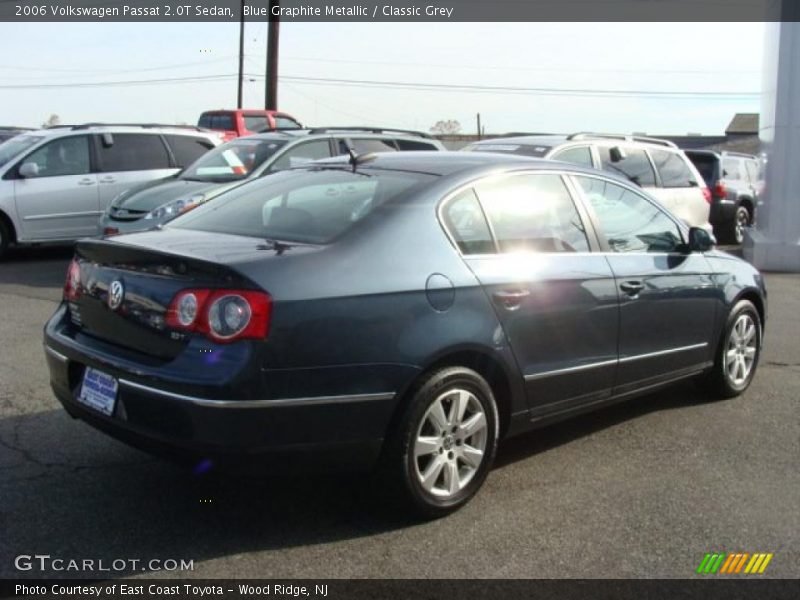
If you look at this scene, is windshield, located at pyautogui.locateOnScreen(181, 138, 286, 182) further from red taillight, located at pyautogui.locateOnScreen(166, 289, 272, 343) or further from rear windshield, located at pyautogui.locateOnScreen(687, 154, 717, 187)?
rear windshield, located at pyautogui.locateOnScreen(687, 154, 717, 187)

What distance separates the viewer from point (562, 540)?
149 inches

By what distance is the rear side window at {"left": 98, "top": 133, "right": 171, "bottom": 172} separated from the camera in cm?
1244

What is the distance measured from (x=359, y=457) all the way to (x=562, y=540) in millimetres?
931

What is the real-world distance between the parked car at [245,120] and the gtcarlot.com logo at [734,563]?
18.3 m

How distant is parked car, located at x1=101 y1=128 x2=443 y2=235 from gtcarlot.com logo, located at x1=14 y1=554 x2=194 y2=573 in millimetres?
6412

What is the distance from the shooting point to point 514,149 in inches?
392

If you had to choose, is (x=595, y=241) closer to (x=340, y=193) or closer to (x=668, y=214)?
(x=668, y=214)

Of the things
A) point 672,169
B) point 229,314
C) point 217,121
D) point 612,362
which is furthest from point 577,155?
point 217,121

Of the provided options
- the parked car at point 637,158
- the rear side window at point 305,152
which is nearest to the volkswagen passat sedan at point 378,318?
the parked car at point 637,158

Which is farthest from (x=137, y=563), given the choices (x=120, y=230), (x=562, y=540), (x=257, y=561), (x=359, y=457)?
(x=120, y=230)

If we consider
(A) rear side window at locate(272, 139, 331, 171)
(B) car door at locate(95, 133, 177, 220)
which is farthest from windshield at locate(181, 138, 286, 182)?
(B) car door at locate(95, 133, 177, 220)

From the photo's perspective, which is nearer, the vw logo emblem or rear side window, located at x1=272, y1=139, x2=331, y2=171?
the vw logo emblem

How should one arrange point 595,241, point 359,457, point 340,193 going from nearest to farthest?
point 359,457
point 340,193
point 595,241

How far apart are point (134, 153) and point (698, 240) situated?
30.4 ft
